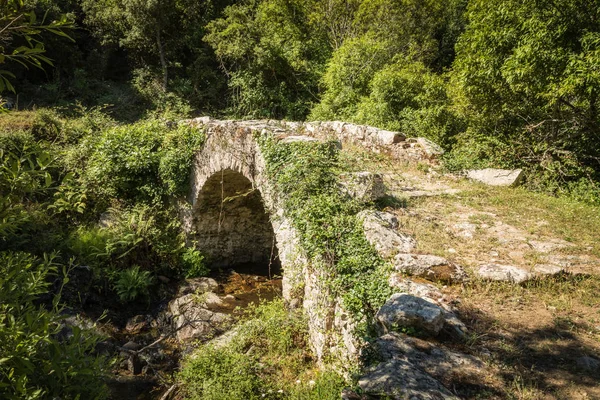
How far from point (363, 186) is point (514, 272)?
7.63 ft

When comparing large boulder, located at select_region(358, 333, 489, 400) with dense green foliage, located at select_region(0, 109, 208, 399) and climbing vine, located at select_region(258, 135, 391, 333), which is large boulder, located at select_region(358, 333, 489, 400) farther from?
dense green foliage, located at select_region(0, 109, 208, 399)

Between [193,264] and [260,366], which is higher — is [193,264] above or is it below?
above

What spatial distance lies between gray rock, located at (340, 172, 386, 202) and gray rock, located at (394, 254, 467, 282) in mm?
1381

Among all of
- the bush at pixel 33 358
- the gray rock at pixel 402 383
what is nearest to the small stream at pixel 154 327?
the bush at pixel 33 358

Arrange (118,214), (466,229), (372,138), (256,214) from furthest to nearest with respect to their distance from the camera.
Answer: (256,214)
(372,138)
(118,214)
(466,229)

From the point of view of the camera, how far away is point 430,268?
15.0 feet

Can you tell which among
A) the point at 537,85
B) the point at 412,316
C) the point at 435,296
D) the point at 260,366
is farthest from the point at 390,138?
the point at 412,316

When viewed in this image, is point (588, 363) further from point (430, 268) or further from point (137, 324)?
point (137, 324)

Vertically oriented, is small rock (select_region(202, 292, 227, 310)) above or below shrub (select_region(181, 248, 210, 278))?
below

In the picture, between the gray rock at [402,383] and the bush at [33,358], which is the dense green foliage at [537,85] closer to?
the gray rock at [402,383]

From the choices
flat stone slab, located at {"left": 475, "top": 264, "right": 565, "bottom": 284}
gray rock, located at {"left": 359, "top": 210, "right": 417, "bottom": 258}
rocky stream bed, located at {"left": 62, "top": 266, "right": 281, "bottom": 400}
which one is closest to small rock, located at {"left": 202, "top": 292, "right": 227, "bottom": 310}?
rocky stream bed, located at {"left": 62, "top": 266, "right": 281, "bottom": 400}

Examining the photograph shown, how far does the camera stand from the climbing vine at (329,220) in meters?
4.36

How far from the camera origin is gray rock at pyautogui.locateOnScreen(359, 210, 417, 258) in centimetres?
483

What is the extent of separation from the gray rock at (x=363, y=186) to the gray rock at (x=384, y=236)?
414 mm
